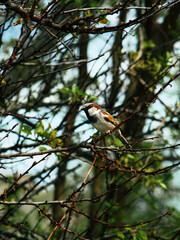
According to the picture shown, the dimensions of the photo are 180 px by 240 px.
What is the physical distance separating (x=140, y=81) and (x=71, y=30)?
2820 millimetres

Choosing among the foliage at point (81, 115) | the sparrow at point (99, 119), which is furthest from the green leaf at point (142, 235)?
the sparrow at point (99, 119)

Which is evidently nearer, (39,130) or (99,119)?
(39,130)

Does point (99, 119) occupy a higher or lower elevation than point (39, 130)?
higher

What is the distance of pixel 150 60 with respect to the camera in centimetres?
513

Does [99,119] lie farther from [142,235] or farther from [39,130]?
[142,235]

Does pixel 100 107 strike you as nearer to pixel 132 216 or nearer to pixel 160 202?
pixel 160 202

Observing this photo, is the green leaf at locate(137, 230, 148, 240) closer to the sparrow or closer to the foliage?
the foliage

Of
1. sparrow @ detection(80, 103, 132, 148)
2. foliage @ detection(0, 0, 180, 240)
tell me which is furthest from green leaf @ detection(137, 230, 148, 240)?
sparrow @ detection(80, 103, 132, 148)

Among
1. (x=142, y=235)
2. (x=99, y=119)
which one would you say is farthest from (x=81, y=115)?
(x=142, y=235)

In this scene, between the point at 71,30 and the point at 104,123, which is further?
the point at 104,123

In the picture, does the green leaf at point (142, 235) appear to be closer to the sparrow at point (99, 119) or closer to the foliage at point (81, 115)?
the foliage at point (81, 115)

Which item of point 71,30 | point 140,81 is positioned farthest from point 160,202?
point 71,30

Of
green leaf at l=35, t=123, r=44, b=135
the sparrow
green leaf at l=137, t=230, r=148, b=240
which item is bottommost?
green leaf at l=137, t=230, r=148, b=240

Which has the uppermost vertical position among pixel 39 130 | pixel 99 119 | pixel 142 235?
pixel 99 119
